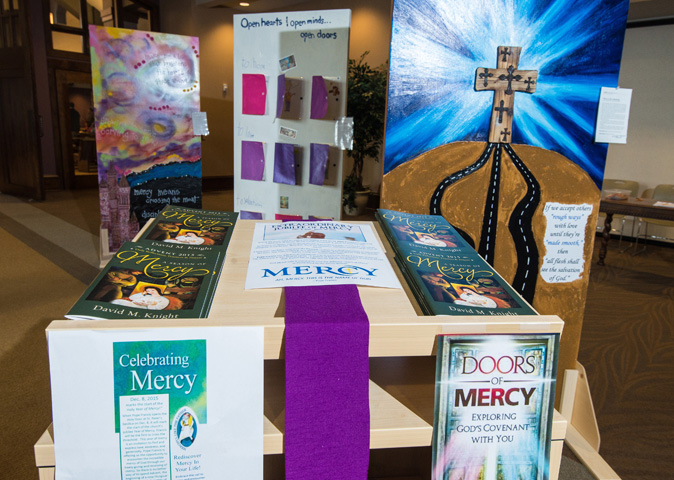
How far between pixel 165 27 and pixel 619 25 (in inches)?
322

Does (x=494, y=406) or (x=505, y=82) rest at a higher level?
(x=505, y=82)

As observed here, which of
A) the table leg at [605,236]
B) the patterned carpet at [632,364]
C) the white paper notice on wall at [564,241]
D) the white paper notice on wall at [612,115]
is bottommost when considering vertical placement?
the patterned carpet at [632,364]

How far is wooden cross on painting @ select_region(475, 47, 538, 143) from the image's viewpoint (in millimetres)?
1725

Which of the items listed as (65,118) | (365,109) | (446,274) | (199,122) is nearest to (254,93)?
(199,122)

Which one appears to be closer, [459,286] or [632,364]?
[459,286]

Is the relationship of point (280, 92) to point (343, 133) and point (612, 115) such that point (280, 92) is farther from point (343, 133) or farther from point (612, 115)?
point (612, 115)

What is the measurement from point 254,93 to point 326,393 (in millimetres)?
2397

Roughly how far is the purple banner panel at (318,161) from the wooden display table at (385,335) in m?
1.95

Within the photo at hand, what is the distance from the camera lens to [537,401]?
28.3 inches

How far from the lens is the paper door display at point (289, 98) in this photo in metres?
2.75

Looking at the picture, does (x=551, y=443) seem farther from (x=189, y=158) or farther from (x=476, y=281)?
(x=189, y=158)

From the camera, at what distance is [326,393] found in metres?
0.70

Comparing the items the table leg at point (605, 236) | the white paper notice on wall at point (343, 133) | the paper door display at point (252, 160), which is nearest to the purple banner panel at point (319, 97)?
the white paper notice on wall at point (343, 133)

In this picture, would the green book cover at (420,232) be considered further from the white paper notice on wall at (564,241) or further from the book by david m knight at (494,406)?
the white paper notice on wall at (564,241)
